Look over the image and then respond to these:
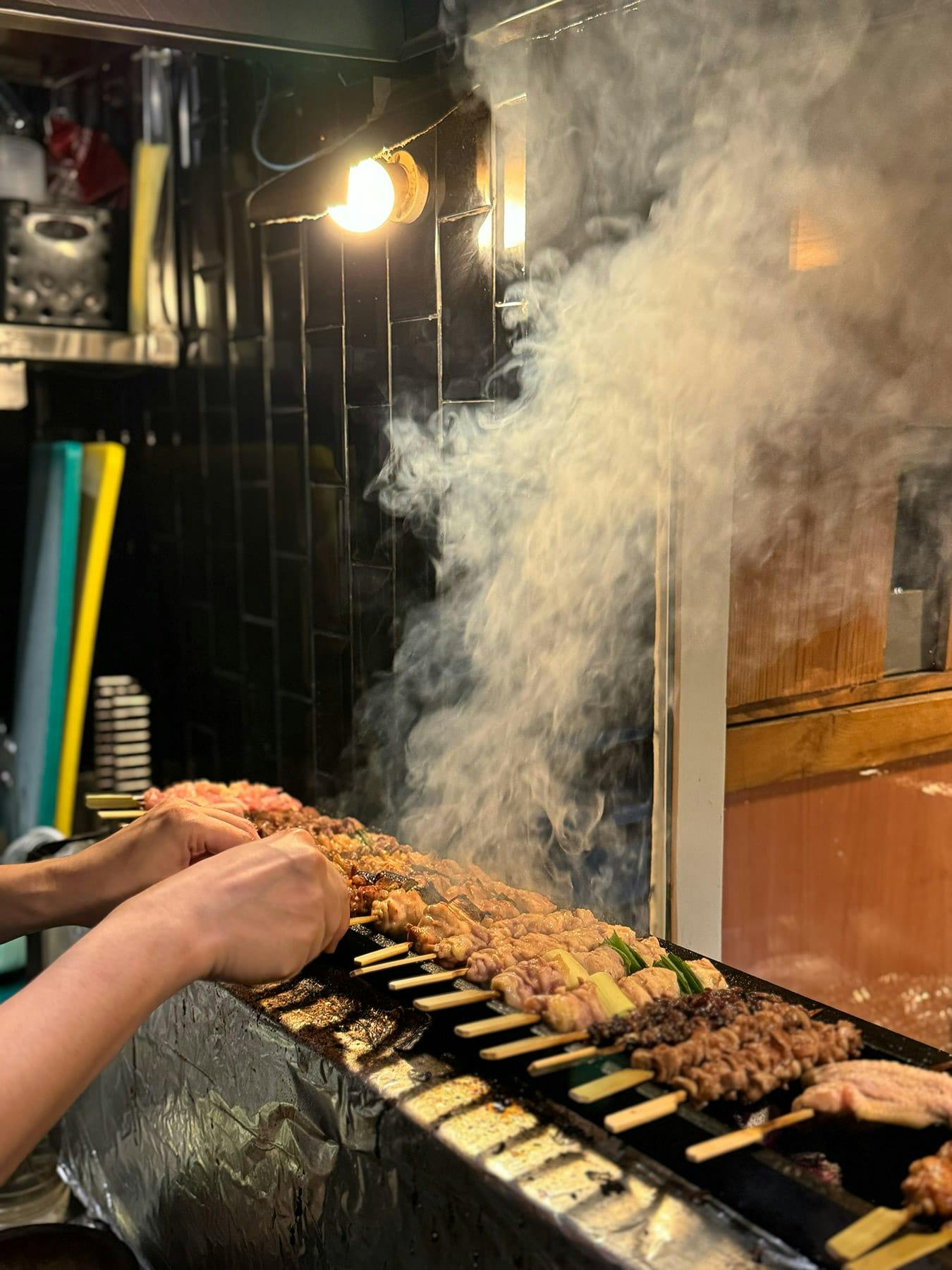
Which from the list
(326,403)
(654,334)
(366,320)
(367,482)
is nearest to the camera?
(654,334)

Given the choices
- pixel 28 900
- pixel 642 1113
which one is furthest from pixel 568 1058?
pixel 28 900

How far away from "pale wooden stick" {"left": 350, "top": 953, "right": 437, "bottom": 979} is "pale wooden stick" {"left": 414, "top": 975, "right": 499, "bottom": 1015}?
0.09 metres

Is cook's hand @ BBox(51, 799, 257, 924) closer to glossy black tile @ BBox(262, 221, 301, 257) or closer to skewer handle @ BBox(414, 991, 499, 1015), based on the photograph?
A: skewer handle @ BBox(414, 991, 499, 1015)

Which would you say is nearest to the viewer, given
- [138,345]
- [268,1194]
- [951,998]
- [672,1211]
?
[672,1211]

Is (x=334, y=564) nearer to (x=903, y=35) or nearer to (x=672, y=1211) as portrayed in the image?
(x=903, y=35)

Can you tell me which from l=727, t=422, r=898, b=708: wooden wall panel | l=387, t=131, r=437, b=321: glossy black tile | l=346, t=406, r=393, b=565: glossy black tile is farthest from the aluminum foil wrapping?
l=387, t=131, r=437, b=321: glossy black tile

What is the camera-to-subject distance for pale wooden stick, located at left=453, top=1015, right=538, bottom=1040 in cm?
189

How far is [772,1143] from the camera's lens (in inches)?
70.5

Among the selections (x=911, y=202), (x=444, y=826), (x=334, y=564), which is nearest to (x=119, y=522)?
(x=334, y=564)

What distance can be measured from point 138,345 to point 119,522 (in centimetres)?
111

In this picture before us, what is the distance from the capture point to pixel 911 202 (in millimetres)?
3361

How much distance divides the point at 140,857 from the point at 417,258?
218 centimetres

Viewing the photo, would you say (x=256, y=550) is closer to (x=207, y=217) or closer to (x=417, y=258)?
(x=207, y=217)

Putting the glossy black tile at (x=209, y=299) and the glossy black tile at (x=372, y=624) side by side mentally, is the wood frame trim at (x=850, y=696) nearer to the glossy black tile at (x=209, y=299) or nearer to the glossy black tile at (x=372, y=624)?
the glossy black tile at (x=372, y=624)
